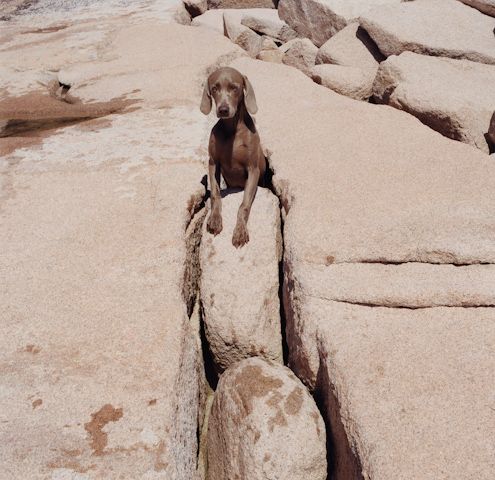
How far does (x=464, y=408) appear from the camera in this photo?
2600 mm

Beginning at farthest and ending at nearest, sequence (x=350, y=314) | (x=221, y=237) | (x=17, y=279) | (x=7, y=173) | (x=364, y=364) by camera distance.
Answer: (x=7, y=173), (x=221, y=237), (x=17, y=279), (x=350, y=314), (x=364, y=364)

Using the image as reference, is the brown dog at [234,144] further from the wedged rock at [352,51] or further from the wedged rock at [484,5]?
the wedged rock at [484,5]

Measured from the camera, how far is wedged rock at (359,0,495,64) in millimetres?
6930

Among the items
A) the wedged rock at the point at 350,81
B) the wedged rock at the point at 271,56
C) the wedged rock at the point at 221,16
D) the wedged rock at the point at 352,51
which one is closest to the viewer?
Answer: the wedged rock at the point at 350,81

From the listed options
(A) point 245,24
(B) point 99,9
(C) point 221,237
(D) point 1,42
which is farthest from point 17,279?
(B) point 99,9

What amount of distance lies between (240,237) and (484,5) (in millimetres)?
6806

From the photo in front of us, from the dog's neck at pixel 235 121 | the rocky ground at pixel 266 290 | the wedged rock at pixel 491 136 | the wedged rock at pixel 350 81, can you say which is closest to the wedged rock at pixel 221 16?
the wedged rock at pixel 350 81

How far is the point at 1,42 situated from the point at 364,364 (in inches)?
422

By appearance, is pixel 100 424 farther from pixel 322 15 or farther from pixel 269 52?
pixel 322 15

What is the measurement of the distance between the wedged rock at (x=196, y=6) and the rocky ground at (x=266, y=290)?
18.8 feet

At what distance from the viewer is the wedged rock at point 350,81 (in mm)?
6730

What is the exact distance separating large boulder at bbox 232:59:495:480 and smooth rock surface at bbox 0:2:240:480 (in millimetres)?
955

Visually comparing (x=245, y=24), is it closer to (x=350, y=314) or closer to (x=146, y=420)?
(x=350, y=314)

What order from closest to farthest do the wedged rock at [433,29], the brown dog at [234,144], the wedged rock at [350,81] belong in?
the brown dog at [234,144], the wedged rock at [350,81], the wedged rock at [433,29]
